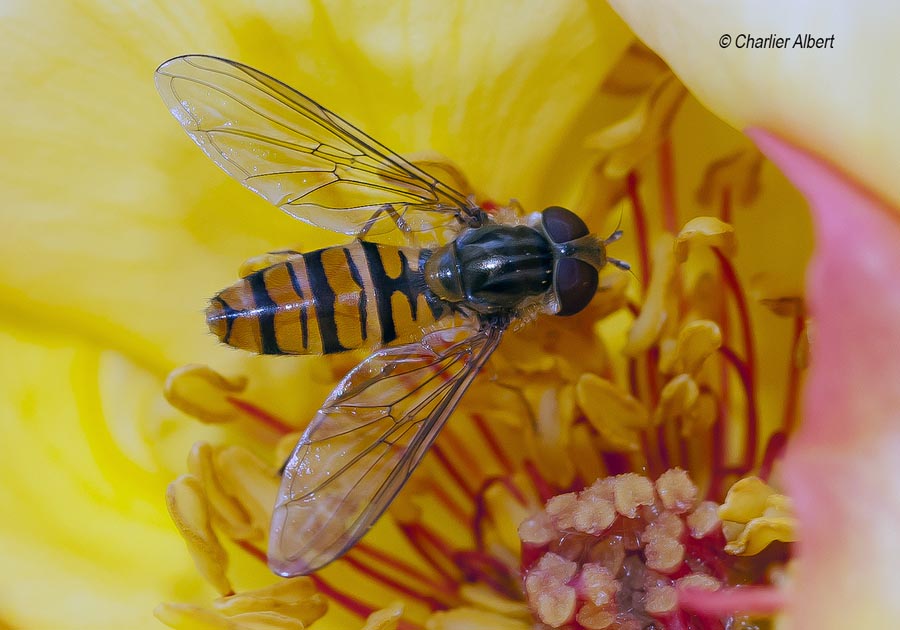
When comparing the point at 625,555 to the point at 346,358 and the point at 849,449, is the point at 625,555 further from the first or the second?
the point at 849,449

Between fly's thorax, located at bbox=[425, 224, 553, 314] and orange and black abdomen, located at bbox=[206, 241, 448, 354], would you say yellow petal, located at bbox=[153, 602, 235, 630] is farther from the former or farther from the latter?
fly's thorax, located at bbox=[425, 224, 553, 314]

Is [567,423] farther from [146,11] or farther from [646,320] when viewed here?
[146,11]

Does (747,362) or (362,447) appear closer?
(362,447)

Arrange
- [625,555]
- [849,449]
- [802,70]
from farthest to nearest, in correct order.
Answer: [625,555] < [802,70] < [849,449]

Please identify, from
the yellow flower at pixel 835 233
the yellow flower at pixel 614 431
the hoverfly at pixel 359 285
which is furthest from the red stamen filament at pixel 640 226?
the yellow flower at pixel 835 233

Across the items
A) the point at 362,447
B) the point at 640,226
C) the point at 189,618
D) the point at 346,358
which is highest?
the point at 640,226

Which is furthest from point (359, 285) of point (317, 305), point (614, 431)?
point (614, 431)

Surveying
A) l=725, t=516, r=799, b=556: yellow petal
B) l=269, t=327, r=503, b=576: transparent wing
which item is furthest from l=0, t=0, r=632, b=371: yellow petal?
l=725, t=516, r=799, b=556: yellow petal
